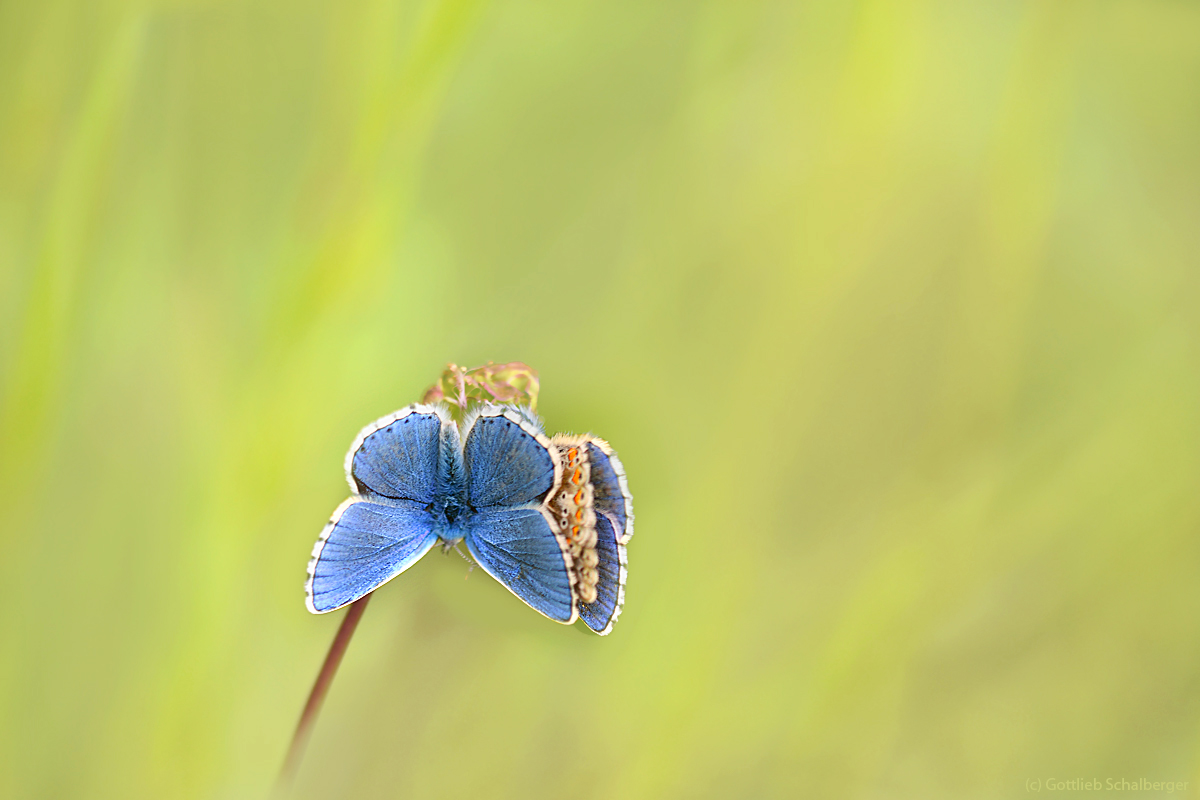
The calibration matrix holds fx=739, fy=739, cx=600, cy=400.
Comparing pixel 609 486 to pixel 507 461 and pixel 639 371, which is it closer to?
pixel 507 461

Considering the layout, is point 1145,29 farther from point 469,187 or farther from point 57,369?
point 57,369

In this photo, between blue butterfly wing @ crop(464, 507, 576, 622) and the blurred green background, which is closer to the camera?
blue butterfly wing @ crop(464, 507, 576, 622)

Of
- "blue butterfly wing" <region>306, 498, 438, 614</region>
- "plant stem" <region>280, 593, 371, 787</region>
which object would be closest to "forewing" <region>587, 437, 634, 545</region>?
"blue butterfly wing" <region>306, 498, 438, 614</region>

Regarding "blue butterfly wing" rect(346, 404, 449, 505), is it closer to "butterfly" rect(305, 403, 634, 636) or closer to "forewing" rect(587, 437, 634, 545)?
"butterfly" rect(305, 403, 634, 636)

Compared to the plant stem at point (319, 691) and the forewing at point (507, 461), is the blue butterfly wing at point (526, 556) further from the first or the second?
the plant stem at point (319, 691)

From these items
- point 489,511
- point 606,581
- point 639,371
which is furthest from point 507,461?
point 639,371

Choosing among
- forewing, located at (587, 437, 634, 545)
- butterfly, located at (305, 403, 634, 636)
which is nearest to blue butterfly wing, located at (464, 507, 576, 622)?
butterfly, located at (305, 403, 634, 636)

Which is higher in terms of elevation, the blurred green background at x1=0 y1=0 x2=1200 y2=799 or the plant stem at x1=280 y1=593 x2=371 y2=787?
the blurred green background at x1=0 y1=0 x2=1200 y2=799

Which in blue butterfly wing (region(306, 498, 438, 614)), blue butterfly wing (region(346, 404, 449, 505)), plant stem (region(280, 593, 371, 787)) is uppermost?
blue butterfly wing (region(346, 404, 449, 505))
